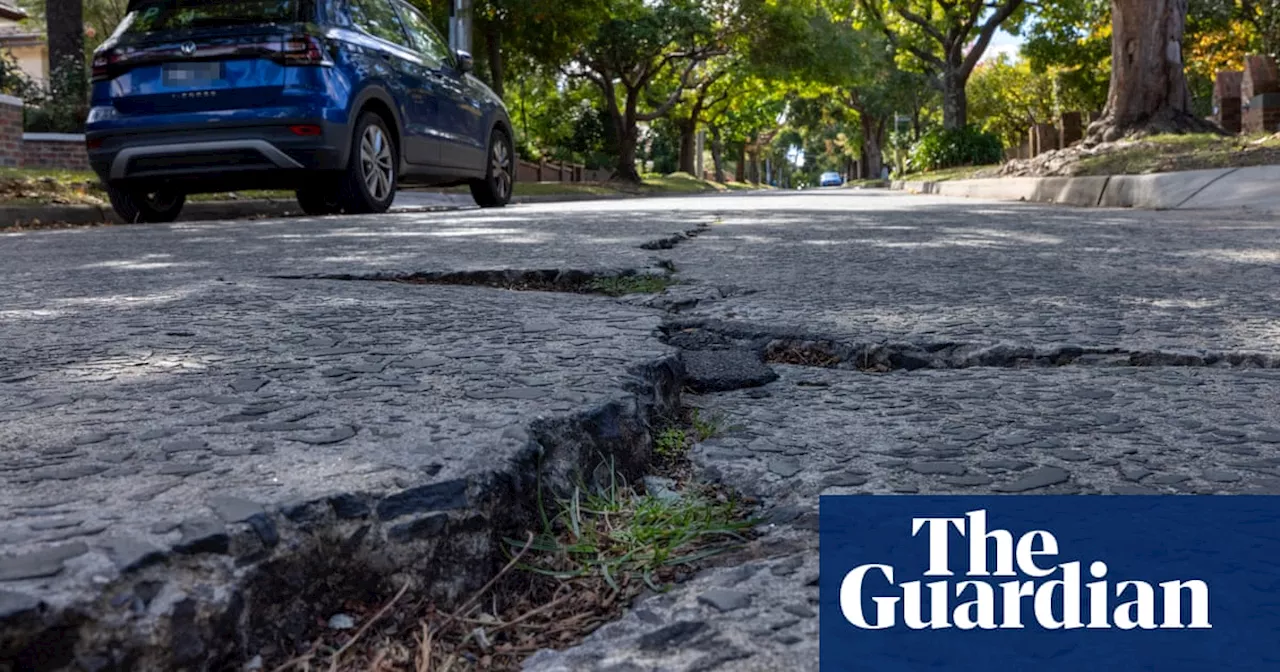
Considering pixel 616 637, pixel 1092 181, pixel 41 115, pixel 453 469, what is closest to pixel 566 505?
pixel 453 469

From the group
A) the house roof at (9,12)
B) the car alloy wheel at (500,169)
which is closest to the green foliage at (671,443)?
the car alloy wheel at (500,169)

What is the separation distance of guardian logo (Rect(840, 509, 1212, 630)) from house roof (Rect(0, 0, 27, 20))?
80.2 ft

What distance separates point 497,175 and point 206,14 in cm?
359

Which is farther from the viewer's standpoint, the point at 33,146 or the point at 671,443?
the point at 33,146

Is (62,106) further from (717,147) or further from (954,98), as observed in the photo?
(717,147)

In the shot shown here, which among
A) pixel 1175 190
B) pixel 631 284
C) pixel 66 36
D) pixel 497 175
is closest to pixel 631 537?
pixel 631 284

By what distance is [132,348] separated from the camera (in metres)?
2.38

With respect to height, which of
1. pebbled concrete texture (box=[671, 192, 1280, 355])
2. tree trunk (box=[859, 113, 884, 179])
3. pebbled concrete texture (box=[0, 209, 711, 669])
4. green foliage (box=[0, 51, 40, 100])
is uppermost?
tree trunk (box=[859, 113, 884, 179])

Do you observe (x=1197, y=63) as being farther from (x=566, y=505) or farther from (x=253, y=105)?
(x=566, y=505)

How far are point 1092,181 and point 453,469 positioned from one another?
994cm

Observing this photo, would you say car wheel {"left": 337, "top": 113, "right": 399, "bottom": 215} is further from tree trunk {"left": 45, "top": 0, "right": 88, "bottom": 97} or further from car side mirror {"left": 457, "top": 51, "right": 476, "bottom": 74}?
tree trunk {"left": 45, "top": 0, "right": 88, "bottom": 97}

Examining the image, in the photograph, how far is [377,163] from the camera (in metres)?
8.52

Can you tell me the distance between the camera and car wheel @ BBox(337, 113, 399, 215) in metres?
8.20

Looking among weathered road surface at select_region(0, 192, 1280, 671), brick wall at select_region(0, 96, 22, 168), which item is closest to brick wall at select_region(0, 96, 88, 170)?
brick wall at select_region(0, 96, 22, 168)
